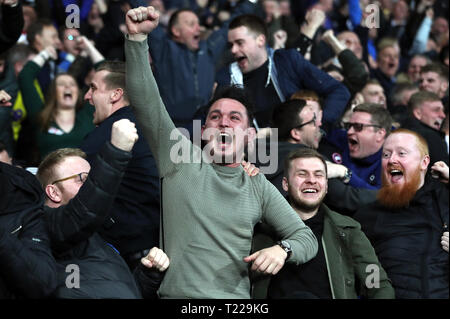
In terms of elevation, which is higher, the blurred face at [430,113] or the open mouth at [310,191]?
the blurred face at [430,113]

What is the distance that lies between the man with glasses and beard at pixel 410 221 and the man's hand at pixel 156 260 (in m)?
1.79

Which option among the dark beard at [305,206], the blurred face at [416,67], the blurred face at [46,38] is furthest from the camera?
the blurred face at [416,67]

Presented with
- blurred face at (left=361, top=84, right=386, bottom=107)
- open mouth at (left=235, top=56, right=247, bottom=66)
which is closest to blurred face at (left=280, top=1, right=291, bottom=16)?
blurred face at (left=361, top=84, right=386, bottom=107)

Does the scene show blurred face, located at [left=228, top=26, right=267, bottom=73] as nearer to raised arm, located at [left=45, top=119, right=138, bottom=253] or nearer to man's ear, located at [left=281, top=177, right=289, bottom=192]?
man's ear, located at [left=281, top=177, right=289, bottom=192]

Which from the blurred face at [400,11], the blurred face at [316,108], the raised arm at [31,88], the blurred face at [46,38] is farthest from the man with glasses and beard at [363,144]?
the blurred face at [400,11]

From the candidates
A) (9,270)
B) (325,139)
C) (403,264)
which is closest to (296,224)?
(403,264)

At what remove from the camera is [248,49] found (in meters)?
6.68

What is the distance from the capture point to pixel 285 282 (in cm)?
448

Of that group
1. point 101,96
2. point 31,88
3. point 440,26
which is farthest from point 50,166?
point 440,26

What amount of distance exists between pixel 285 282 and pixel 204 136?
38.7 inches

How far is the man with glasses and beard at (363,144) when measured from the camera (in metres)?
6.32

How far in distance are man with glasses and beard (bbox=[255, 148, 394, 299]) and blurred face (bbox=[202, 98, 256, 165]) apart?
0.49 metres

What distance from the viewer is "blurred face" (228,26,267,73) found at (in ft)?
21.8

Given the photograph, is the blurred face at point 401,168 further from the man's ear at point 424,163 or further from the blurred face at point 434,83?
the blurred face at point 434,83
